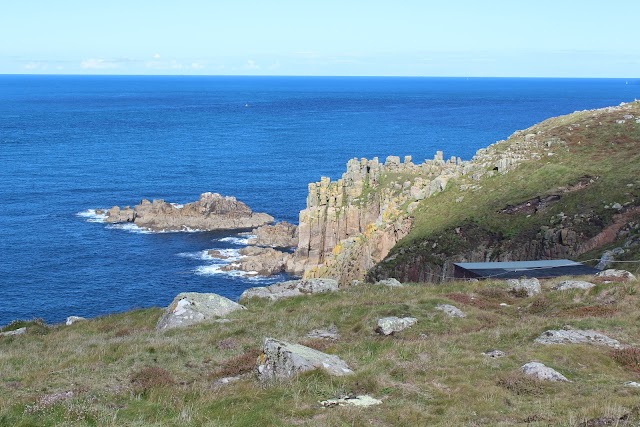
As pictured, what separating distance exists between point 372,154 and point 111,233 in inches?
3208

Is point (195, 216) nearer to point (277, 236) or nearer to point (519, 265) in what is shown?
point (277, 236)

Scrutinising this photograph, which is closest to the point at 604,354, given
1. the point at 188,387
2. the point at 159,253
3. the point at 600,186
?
the point at 188,387

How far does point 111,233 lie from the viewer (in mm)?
105562

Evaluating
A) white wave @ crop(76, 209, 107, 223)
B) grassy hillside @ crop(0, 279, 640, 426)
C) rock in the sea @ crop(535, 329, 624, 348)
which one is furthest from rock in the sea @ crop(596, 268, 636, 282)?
white wave @ crop(76, 209, 107, 223)

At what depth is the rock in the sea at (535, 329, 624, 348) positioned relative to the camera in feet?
76.8

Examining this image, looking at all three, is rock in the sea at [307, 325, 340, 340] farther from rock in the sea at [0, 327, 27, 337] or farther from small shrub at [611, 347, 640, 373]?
rock in the sea at [0, 327, 27, 337]

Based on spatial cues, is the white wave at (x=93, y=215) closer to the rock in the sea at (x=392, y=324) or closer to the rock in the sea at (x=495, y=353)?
the rock in the sea at (x=392, y=324)

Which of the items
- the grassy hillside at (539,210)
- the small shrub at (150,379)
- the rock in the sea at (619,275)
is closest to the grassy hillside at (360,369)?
the small shrub at (150,379)

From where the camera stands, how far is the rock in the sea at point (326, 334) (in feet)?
88.3

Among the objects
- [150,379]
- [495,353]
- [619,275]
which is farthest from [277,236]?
[150,379]

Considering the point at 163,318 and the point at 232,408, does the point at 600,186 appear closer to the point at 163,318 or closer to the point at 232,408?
the point at 163,318

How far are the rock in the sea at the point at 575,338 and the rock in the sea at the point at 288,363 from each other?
25.6ft

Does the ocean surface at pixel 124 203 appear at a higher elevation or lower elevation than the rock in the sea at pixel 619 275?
lower

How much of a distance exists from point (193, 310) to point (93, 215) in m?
89.6
